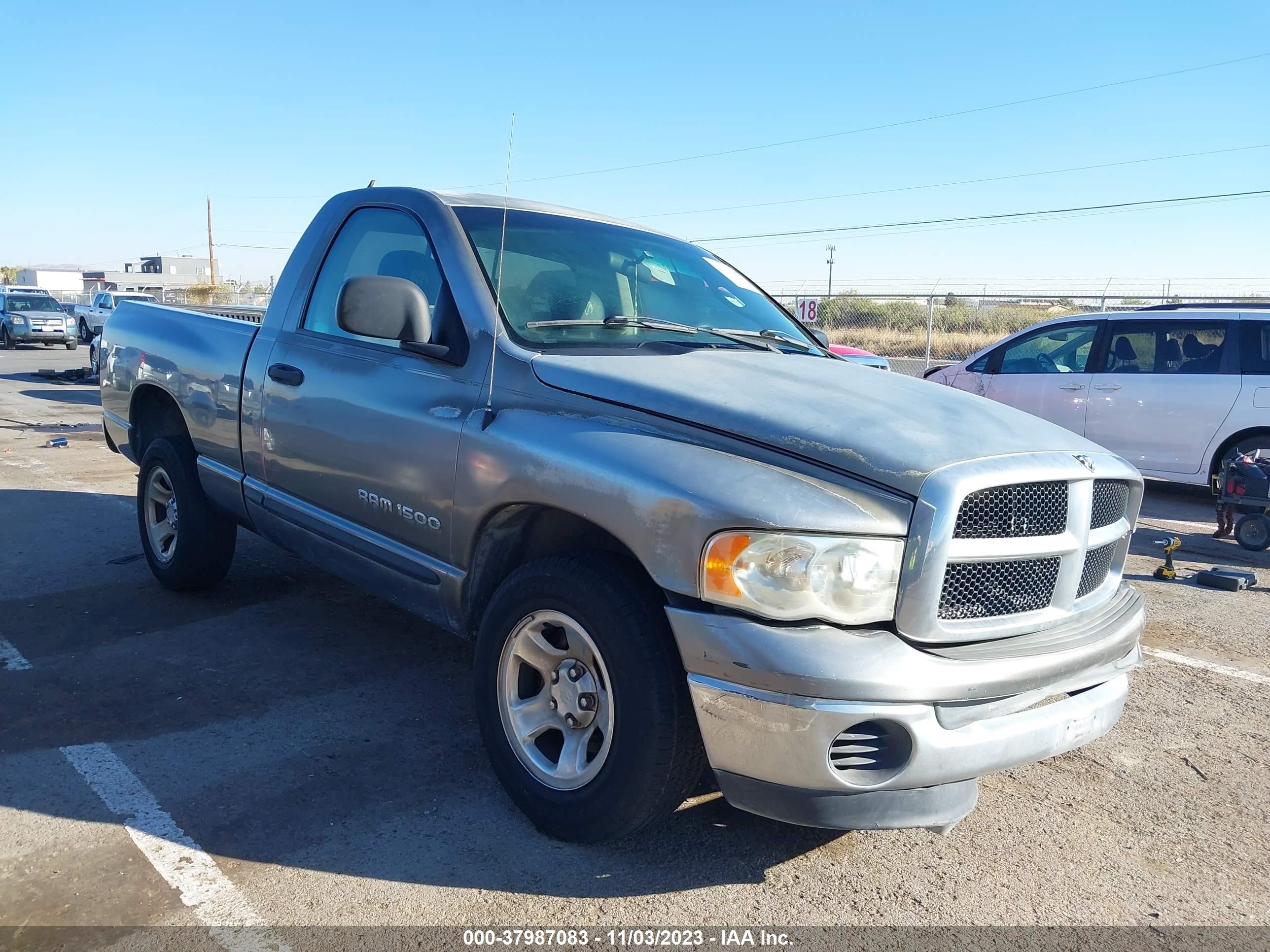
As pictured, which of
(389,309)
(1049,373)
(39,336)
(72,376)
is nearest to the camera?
(389,309)

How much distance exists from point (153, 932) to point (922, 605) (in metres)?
2.11

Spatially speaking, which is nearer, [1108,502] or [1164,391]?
[1108,502]

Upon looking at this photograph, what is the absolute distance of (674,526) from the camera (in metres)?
2.55

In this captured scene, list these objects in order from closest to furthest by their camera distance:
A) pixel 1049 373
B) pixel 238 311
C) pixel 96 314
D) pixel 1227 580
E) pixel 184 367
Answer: pixel 184 367 → pixel 1227 580 → pixel 238 311 → pixel 1049 373 → pixel 96 314

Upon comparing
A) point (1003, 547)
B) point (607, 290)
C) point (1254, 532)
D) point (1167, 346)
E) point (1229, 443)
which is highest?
point (607, 290)

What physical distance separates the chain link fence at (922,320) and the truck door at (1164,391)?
665 centimetres

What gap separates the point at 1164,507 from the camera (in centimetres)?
906

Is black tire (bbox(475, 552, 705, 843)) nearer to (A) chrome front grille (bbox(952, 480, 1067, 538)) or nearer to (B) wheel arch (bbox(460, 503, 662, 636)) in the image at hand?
(B) wheel arch (bbox(460, 503, 662, 636))

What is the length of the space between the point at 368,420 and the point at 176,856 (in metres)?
1.57

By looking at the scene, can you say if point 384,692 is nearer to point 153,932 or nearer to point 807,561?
point 153,932

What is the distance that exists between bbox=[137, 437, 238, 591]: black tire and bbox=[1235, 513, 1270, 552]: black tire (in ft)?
22.1

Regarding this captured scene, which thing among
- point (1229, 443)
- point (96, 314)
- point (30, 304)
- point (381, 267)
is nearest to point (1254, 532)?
point (1229, 443)

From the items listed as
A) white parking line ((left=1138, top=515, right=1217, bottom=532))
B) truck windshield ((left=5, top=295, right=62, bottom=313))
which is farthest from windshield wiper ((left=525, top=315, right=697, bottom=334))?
truck windshield ((left=5, top=295, right=62, bottom=313))

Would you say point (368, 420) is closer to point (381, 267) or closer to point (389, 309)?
point (389, 309)
